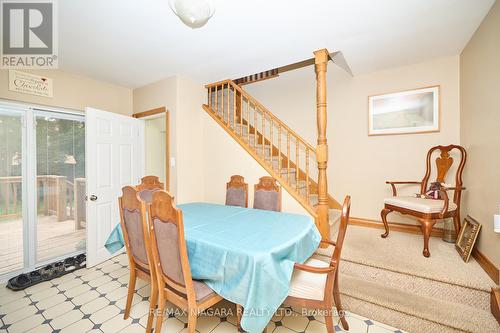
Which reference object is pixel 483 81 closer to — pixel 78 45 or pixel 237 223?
pixel 237 223

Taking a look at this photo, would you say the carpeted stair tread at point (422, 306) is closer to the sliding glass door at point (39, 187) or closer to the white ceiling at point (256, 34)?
the white ceiling at point (256, 34)

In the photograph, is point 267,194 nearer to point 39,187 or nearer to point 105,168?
point 105,168

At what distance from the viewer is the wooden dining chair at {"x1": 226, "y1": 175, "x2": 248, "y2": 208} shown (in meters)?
2.99

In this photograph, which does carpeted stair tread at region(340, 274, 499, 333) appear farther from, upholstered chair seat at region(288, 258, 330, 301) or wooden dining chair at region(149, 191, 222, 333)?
wooden dining chair at region(149, 191, 222, 333)

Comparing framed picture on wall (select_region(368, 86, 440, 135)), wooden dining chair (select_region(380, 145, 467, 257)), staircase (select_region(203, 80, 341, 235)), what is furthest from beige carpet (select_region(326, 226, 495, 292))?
framed picture on wall (select_region(368, 86, 440, 135))

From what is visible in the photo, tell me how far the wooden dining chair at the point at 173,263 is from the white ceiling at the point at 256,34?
168 cm

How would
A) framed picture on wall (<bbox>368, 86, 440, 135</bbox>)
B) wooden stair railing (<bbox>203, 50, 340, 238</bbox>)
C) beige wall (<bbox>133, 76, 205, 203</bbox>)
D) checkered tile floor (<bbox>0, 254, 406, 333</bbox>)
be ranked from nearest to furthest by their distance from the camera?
checkered tile floor (<bbox>0, 254, 406, 333</bbox>) → wooden stair railing (<bbox>203, 50, 340, 238</bbox>) → framed picture on wall (<bbox>368, 86, 440, 135</bbox>) → beige wall (<bbox>133, 76, 205, 203</bbox>)

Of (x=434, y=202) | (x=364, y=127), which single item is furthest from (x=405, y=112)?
(x=434, y=202)

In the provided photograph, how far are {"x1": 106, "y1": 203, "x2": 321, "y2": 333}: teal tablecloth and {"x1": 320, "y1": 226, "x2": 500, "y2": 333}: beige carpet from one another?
66 centimetres

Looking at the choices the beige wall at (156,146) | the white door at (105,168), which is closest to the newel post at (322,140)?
the white door at (105,168)

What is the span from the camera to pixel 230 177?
331 cm

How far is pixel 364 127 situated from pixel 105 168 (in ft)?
12.9

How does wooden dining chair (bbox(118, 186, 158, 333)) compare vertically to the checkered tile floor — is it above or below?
above

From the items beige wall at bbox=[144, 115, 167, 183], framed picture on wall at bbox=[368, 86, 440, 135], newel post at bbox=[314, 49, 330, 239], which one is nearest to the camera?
newel post at bbox=[314, 49, 330, 239]
